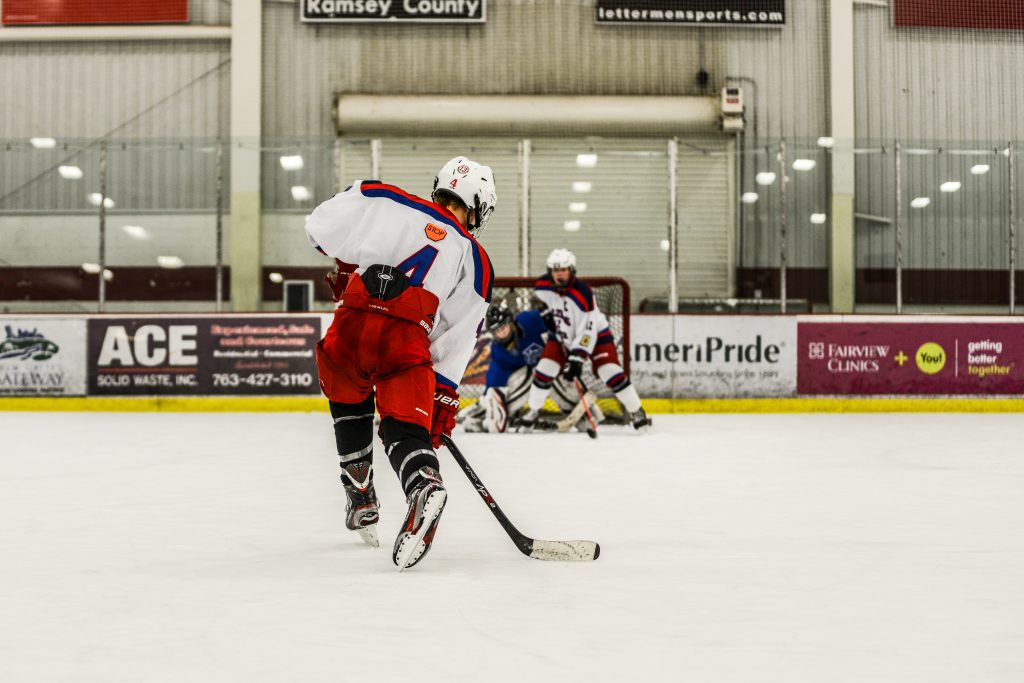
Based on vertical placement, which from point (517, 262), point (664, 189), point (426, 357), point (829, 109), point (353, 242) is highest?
point (829, 109)

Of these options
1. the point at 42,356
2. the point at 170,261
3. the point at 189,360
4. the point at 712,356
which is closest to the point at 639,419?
the point at 712,356

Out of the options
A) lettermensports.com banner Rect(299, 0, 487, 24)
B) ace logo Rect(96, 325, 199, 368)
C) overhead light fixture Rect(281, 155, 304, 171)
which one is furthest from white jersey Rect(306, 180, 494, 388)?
lettermensports.com banner Rect(299, 0, 487, 24)

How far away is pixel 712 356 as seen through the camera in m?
8.61

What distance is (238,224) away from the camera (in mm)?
10859

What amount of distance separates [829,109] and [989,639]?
1201cm

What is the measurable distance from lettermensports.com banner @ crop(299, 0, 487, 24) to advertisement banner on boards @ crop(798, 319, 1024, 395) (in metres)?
6.48

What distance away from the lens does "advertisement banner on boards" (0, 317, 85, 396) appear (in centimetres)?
852

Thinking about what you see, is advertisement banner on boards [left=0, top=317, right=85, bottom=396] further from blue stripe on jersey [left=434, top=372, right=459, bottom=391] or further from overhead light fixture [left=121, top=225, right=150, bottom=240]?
blue stripe on jersey [left=434, top=372, right=459, bottom=391]

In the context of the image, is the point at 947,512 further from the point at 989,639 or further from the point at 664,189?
the point at 664,189

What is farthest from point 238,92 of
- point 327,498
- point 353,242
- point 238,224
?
point 353,242

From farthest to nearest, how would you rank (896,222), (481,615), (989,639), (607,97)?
(607,97) → (896,222) → (481,615) → (989,639)

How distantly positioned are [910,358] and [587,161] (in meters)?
3.68

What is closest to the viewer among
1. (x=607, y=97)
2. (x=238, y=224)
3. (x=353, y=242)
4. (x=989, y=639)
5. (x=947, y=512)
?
(x=989, y=639)

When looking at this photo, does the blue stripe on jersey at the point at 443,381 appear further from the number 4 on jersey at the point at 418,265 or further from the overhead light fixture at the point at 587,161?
the overhead light fixture at the point at 587,161
